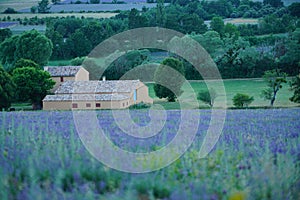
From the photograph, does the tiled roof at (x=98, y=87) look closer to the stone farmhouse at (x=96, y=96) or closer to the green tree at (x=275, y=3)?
the stone farmhouse at (x=96, y=96)

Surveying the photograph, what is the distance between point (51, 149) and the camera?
6160 millimetres

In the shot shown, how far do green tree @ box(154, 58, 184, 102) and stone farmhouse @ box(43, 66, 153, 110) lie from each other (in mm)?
3950

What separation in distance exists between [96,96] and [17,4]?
81117 mm

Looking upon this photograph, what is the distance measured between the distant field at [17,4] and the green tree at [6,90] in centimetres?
7215

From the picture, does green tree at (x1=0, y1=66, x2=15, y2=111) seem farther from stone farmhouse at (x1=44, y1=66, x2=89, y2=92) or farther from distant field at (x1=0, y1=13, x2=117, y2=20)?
distant field at (x1=0, y1=13, x2=117, y2=20)

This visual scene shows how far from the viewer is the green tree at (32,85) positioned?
61.3 meters

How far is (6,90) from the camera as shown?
56906 millimetres

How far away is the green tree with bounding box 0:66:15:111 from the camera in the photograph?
55406mm

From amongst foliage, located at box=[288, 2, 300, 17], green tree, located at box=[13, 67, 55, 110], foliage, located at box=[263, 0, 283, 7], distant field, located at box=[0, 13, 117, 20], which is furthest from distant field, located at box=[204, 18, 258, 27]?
green tree, located at box=[13, 67, 55, 110]

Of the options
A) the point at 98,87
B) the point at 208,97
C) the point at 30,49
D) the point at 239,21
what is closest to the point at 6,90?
the point at 98,87

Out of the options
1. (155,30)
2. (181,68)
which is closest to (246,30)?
(155,30)

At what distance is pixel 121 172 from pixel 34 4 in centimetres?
12948

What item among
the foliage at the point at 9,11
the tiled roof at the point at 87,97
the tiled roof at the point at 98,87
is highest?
the foliage at the point at 9,11

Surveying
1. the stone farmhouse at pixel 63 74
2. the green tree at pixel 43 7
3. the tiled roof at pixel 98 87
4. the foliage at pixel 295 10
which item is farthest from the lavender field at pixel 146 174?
the green tree at pixel 43 7
